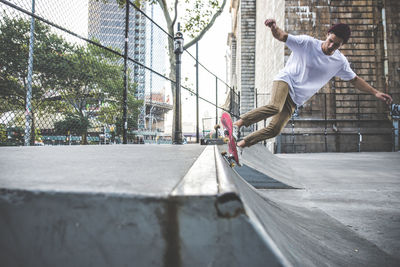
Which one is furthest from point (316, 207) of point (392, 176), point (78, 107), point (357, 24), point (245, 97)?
point (245, 97)

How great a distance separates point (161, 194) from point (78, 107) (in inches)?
241

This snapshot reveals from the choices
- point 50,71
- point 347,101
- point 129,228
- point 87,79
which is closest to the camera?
point 129,228

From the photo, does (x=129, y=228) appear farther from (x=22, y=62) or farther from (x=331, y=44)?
(x=22, y=62)

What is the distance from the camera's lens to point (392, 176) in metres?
3.57

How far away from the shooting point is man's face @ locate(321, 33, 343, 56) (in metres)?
2.63

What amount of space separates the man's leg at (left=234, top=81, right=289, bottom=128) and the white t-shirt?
9 centimetres

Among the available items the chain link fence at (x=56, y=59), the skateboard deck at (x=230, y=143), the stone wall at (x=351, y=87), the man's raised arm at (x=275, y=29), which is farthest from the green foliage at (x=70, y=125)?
the stone wall at (x=351, y=87)

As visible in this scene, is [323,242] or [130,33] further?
[130,33]

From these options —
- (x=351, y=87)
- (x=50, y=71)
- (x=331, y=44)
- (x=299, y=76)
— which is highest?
(x=351, y=87)

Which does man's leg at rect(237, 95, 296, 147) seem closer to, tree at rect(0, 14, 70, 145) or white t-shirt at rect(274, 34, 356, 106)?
white t-shirt at rect(274, 34, 356, 106)

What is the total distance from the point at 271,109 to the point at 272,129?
1.06ft

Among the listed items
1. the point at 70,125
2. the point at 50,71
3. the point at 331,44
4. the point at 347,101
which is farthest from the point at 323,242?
the point at 347,101

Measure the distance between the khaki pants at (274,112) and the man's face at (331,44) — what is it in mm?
586

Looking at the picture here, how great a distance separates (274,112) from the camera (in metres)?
2.81
